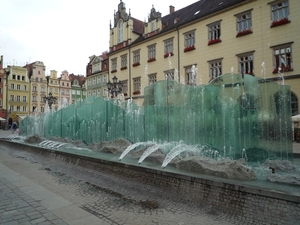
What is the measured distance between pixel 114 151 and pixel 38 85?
5419cm

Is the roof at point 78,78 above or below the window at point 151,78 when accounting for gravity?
above

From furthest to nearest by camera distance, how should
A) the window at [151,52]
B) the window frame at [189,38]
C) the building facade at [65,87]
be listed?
the building facade at [65,87], the window at [151,52], the window frame at [189,38]

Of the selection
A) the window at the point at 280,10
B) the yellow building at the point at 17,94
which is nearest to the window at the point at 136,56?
the window at the point at 280,10

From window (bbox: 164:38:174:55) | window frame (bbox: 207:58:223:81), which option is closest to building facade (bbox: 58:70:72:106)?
window (bbox: 164:38:174:55)

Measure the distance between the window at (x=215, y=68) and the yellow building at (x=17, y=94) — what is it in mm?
45260

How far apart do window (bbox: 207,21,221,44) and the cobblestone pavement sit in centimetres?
1845

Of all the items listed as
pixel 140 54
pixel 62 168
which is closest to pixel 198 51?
pixel 140 54

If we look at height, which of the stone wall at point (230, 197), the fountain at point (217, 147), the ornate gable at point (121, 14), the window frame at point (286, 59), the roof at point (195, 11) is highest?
the ornate gable at point (121, 14)

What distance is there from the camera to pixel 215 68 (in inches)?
860

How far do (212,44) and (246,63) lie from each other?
370 centimetres

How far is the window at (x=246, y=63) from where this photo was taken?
1944 cm

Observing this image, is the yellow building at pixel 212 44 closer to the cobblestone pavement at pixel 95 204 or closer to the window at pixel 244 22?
the window at pixel 244 22

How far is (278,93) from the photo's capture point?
7.57m

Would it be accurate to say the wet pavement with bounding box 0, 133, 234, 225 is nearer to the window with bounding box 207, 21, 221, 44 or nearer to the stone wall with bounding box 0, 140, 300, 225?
the stone wall with bounding box 0, 140, 300, 225
